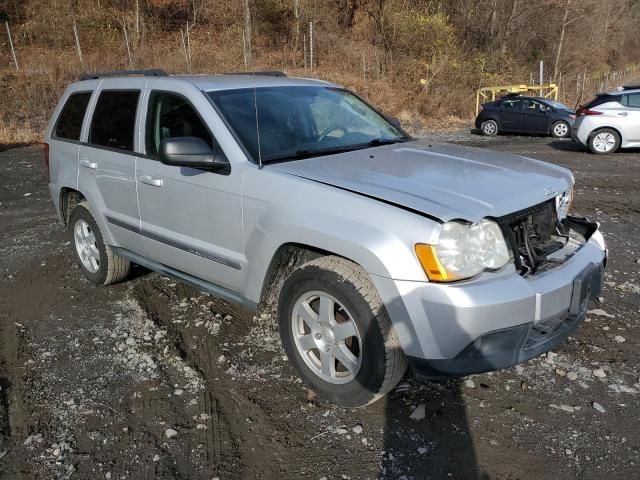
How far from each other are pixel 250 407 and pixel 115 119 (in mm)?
2564

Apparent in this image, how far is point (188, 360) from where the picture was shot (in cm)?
366

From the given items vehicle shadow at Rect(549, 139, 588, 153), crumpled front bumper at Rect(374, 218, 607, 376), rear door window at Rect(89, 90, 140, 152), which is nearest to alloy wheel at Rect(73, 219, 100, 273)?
rear door window at Rect(89, 90, 140, 152)

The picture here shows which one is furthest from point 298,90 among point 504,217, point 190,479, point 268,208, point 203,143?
point 190,479

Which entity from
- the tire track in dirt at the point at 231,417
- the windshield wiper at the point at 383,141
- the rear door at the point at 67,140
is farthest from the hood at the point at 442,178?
the rear door at the point at 67,140

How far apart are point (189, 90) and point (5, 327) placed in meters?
2.34

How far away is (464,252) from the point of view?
8.46ft

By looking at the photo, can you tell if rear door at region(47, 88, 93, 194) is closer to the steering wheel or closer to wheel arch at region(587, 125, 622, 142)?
the steering wheel

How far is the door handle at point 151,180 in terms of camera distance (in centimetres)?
378

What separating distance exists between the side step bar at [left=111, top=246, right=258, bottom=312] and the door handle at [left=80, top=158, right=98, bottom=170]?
0.68 m

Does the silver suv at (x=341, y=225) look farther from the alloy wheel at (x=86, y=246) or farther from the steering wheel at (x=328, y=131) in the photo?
the alloy wheel at (x=86, y=246)

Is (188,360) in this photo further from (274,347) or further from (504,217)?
(504,217)

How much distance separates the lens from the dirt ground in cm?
265

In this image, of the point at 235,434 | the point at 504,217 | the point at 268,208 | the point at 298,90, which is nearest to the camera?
the point at 504,217

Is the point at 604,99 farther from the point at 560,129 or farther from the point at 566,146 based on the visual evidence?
the point at 560,129
